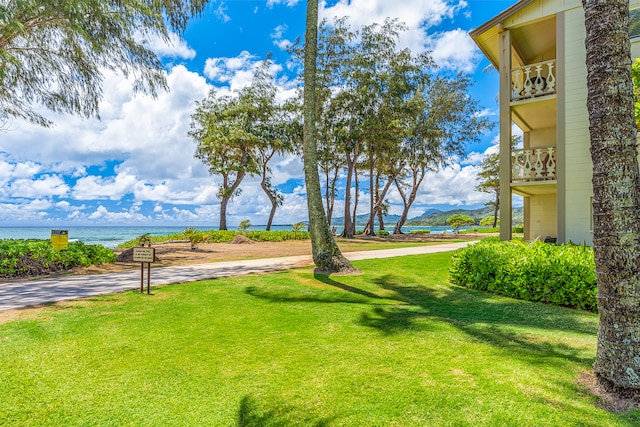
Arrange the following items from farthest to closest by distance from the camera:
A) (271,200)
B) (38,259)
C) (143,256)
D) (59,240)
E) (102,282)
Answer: (271,200) → (59,240) → (38,259) → (102,282) → (143,256)

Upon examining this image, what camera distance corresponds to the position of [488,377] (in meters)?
3.49

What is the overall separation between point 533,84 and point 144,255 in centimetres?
1192

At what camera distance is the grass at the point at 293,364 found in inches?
117

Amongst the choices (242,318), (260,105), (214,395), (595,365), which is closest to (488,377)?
(595,365)

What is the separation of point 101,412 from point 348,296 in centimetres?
492

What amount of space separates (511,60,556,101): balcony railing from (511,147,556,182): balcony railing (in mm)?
1625

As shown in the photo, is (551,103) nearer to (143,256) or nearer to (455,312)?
(455,312)

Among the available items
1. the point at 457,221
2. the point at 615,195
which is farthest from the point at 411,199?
the point at 615,195

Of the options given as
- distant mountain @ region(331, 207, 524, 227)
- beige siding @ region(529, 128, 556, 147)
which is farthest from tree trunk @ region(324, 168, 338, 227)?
beige siding @ region(529, 128, 556, 147)

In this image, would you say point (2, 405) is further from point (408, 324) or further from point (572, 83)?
point (572, 83)

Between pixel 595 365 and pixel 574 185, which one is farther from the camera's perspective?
pixel 574 185

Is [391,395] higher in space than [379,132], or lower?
lower

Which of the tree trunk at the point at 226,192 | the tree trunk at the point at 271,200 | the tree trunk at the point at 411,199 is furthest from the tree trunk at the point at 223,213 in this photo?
the tree trunk at the point at 411,199

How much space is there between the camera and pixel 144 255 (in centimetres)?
712
